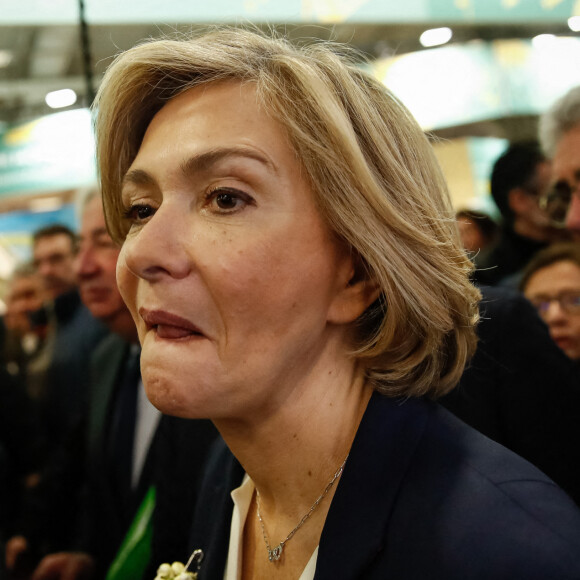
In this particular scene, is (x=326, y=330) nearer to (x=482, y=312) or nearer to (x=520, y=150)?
(x=482, y=312)

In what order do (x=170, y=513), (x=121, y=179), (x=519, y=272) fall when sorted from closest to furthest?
(x=121, y=179)
(x=519, y=272)
(x=170, y=513)

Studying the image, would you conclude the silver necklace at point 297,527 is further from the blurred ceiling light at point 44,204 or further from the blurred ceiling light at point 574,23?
the blurred ceiling light at point 44,204

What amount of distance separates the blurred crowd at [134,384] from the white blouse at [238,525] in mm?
316

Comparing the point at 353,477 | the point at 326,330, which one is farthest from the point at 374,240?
the point at 353,477

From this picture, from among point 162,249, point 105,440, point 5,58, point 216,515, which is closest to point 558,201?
point 162,249

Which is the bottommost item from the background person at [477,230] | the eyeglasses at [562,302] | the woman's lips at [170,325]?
the eyeglasses at [562,302]

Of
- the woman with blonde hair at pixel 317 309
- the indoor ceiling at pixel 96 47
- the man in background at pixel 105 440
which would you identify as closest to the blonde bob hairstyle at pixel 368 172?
the woman with blonde hair at pixel 317 309

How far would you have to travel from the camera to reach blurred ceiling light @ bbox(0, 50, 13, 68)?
2.01 meters

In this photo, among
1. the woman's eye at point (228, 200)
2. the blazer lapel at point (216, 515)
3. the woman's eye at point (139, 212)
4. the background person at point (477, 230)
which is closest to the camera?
the woman's eye at point (228, 200)

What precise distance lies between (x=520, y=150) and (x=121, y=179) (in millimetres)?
794

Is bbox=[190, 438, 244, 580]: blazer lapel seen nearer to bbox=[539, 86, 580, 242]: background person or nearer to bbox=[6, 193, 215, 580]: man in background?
bbox=[6, 193, 215, 580]: man in background

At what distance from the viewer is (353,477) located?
0.96 m

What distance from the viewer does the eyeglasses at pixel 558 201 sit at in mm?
1227

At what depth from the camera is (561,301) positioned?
1196mm
